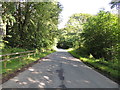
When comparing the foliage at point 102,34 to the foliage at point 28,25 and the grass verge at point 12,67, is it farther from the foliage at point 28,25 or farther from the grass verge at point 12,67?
the grass verge at point 12,67

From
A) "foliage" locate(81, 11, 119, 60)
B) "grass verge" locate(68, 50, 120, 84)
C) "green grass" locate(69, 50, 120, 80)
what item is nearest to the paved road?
"grass verge" locate(68, 50, 120, 84)

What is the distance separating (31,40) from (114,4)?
44.6 ft

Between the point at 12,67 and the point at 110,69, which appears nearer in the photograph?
the point at 12,67

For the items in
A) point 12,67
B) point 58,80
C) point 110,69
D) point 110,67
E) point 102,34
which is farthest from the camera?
point 102,34

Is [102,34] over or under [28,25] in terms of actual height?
under

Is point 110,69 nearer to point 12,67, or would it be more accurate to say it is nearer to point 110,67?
point 110,67

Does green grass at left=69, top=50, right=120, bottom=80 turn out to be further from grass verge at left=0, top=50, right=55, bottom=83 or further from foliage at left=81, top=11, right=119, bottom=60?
grass verge at left=0, top=50, right=55, bottom=83

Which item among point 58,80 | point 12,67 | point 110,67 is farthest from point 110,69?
point 12,67

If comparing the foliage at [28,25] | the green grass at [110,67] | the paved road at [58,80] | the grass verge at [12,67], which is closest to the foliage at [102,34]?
the green grass at [110,67]

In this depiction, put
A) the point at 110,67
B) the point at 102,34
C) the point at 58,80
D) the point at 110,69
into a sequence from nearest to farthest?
the point at 58,80
the point at 110,69
the point at 110,67
the point at 102,34

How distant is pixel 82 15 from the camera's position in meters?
39.3

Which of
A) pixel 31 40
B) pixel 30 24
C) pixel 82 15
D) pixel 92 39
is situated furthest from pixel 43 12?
pixel 82 15

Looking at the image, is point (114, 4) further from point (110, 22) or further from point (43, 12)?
point (43, 12)

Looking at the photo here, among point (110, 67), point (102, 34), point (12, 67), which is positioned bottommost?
point (110, 67)
